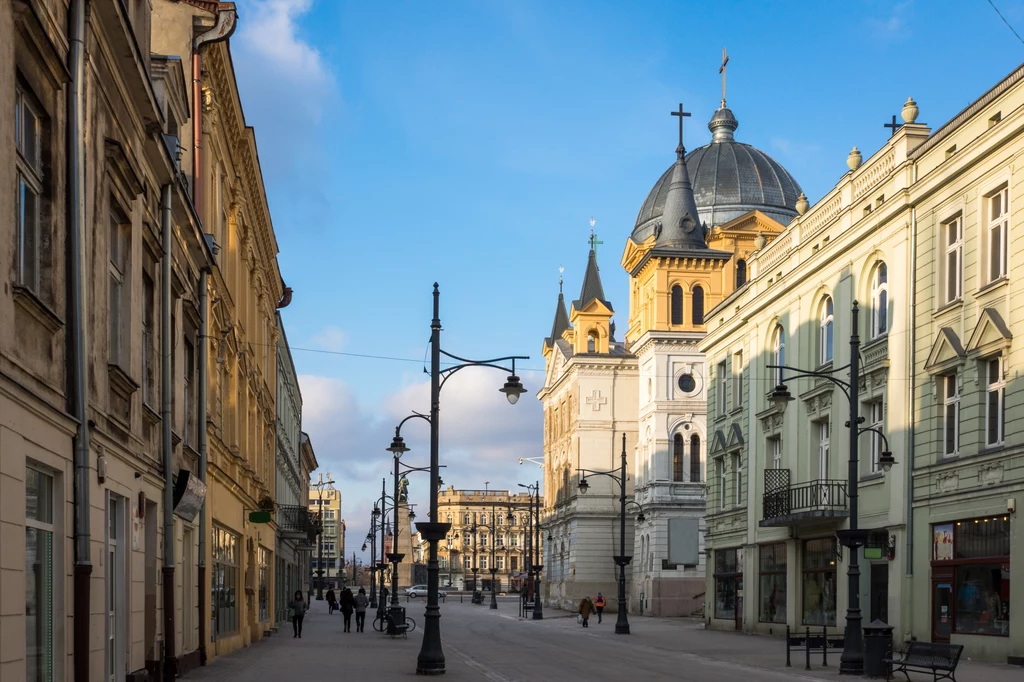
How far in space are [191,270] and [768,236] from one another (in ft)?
192

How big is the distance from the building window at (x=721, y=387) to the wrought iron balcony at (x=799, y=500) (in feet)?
27.6

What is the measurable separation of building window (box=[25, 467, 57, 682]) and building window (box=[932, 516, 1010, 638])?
20.0 metres

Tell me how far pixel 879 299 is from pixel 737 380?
13.8 meters

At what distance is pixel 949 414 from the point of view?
2944cm

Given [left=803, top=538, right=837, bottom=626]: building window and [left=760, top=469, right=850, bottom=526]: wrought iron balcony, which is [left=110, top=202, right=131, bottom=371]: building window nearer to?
[left=760, top=469, right=850, bottom=526]: wrought iron balcony

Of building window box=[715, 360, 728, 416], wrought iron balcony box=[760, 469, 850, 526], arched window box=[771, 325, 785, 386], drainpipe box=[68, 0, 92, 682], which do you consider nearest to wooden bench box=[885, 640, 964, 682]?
wrought iron balcony box=[760, 469, 850, 526]

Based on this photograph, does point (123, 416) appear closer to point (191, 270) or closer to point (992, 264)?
point (191, 270)

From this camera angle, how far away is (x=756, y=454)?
145ft

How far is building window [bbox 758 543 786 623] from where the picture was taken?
4122cm

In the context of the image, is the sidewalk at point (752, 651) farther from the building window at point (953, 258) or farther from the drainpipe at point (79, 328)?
the drainpipe at point (79, 328)

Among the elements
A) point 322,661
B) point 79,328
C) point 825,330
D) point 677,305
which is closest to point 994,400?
point 825,330

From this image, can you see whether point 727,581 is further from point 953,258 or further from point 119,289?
point 119,289

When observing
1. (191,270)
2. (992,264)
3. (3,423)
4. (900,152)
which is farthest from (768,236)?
(3,423)

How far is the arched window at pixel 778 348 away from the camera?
42250 millimetres
